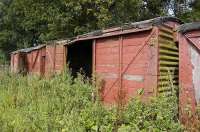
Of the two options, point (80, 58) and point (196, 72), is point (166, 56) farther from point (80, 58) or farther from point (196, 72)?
point (80, 58)

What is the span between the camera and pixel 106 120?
24.5 ft

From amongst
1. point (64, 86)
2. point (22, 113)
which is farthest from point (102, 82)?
point (22, 113)

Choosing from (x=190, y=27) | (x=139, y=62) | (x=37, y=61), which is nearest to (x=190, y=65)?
→ (x=190, y=27)

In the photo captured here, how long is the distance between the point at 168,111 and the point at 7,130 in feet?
10.4

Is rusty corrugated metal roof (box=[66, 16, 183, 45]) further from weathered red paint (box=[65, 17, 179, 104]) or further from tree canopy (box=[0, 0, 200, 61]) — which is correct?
tree canopy (box=[0, 0, 200, 61])

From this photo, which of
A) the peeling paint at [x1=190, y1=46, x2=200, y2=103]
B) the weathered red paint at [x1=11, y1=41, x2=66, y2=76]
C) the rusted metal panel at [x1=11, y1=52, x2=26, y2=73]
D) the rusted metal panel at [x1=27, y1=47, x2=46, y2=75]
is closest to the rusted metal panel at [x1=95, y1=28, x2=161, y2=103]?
the peeling paint at [x1=190, y1=46, x2=200, y2=103]

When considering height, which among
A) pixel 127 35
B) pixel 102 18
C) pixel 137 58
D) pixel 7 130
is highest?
pixel 102 18

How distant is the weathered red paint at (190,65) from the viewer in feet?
27.5

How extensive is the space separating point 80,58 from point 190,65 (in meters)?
9.33

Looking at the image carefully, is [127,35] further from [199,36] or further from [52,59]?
[52,59]

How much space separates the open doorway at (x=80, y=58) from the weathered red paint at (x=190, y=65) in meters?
8.49

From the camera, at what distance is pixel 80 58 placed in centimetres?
1730

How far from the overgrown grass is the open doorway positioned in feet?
22.6

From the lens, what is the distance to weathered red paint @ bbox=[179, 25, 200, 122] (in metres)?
8.39
